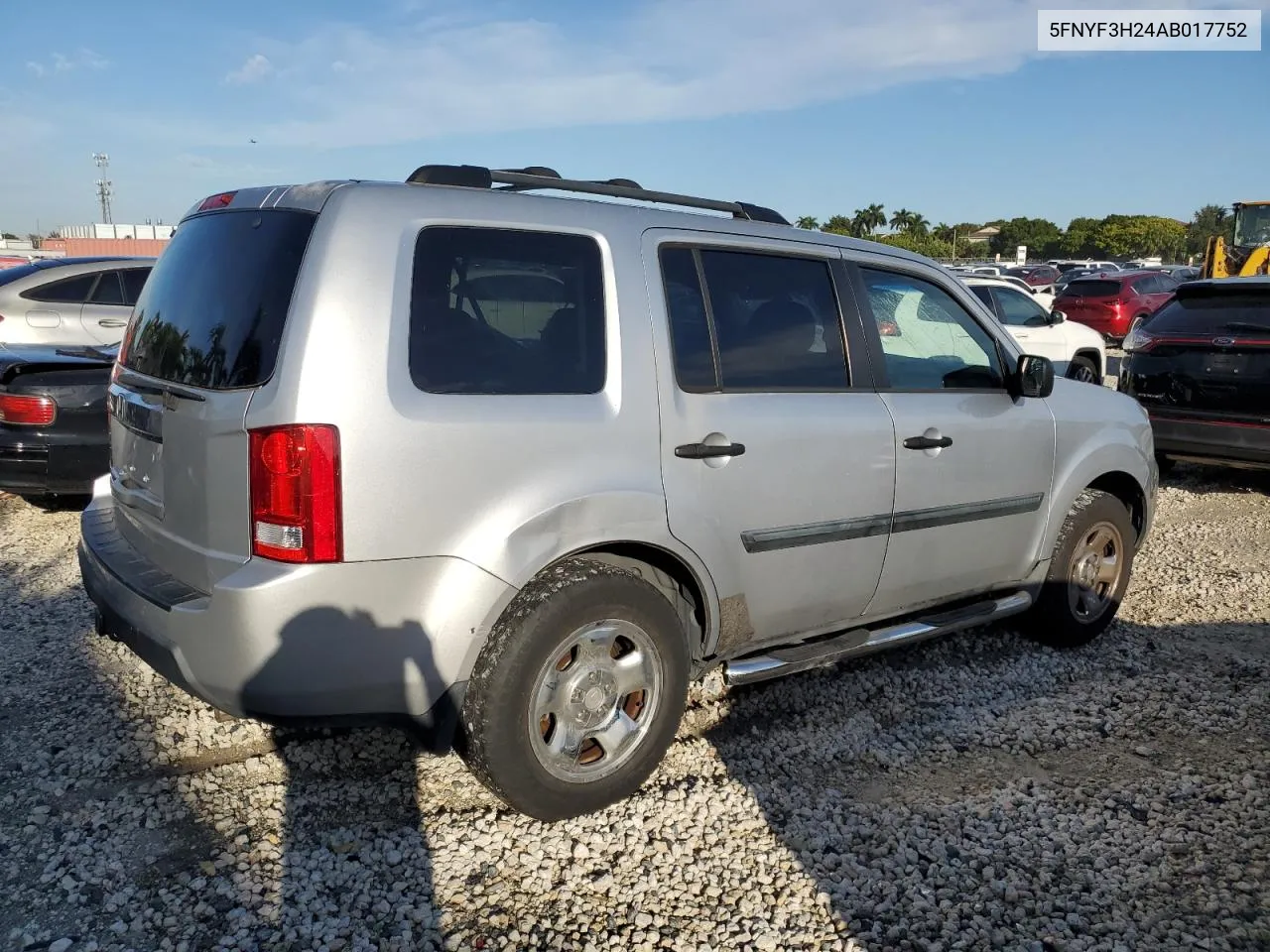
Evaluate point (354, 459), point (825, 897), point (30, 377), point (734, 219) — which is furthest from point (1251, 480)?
point (30, 377)

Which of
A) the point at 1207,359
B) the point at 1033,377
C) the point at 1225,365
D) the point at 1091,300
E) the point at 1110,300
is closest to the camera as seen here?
the point at 1033,377

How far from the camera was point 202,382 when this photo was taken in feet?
9.48

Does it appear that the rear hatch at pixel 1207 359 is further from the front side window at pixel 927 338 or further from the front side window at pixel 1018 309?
the front side window at pixel 927 338

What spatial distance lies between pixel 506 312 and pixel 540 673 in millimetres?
1082

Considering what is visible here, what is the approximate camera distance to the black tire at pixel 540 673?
2.91 m

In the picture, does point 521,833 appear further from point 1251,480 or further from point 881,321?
point 1251,480

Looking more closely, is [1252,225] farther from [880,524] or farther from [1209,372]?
[880,524]

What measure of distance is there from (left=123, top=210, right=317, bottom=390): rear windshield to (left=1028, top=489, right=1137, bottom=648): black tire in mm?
3567

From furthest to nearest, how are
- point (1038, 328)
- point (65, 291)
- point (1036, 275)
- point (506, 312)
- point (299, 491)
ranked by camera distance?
point (1036, 275) < point (1038, 328) < point (65, 291) < point (506, 312) < point (299, 491)

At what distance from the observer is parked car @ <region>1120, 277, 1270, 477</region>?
7301 millimetres

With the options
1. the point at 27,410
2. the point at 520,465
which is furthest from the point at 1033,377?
the point at 27,410

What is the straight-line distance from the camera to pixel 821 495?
3613mm

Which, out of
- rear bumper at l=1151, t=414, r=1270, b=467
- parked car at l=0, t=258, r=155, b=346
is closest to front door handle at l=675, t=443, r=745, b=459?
rear bumper at l=1151, t=414, r=1270, b=467

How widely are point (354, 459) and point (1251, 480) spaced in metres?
8.57
